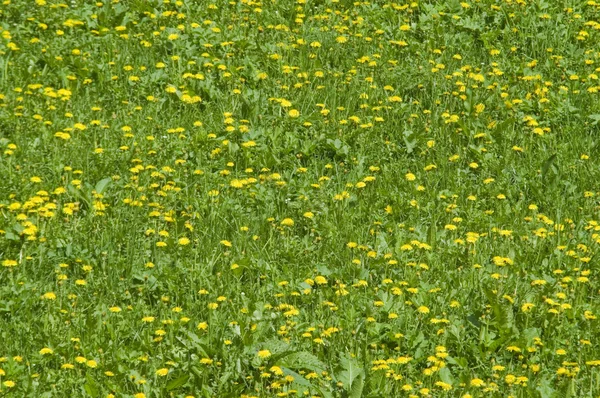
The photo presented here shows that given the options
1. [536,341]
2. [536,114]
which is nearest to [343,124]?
[536,114]

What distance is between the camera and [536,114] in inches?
288

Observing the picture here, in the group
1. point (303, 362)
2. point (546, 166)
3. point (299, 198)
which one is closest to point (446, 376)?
point (303, 362)

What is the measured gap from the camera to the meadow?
15.6ft

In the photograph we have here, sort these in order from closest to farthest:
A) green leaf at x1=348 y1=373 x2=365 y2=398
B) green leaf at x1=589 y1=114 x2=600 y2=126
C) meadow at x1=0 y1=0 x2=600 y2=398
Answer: green leaf at x1=348 y1=373 x2=365 y2=398 → meadow at x1=0 y1=0 x2=600 y2=398 → green leaf at x1=589 y1=114 x2=600 y2=126

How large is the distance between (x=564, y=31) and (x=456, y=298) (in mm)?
3826

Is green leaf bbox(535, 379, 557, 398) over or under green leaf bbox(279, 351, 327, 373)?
over

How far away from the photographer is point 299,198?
6.13 m

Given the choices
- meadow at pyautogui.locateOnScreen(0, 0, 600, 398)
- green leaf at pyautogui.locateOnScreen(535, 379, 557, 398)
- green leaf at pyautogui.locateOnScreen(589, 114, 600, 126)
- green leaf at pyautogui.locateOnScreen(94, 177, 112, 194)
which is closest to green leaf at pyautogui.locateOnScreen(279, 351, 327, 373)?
meadow at pyautogui.locateOnScreen(0, 0, 600, 398)

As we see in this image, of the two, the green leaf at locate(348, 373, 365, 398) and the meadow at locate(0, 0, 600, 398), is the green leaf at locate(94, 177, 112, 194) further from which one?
the green leaf at locate(348, 373, 365, 398)

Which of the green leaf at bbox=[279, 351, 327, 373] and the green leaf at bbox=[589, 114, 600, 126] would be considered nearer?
the green leaf at bbox=[279, 351, 327, 373]

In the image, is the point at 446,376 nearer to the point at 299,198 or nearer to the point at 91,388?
the point at 91,388

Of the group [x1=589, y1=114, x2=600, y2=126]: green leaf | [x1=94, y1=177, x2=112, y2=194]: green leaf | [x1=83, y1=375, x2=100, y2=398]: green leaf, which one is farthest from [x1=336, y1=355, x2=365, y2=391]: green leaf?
[x1=589, y1=114, x2=600, y2=126]: green leaf

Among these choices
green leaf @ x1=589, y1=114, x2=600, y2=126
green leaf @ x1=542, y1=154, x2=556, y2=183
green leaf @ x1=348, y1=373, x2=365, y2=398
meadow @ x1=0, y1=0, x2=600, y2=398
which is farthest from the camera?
green leaf @ x1=589, y1=114, x2=600, y2=126

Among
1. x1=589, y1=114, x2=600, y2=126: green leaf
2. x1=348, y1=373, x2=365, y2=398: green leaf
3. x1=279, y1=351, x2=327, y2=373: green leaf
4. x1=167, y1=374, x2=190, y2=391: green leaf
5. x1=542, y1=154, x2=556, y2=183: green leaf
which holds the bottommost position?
x1=167, y1=374, x2=190, y2=391: green leaf
